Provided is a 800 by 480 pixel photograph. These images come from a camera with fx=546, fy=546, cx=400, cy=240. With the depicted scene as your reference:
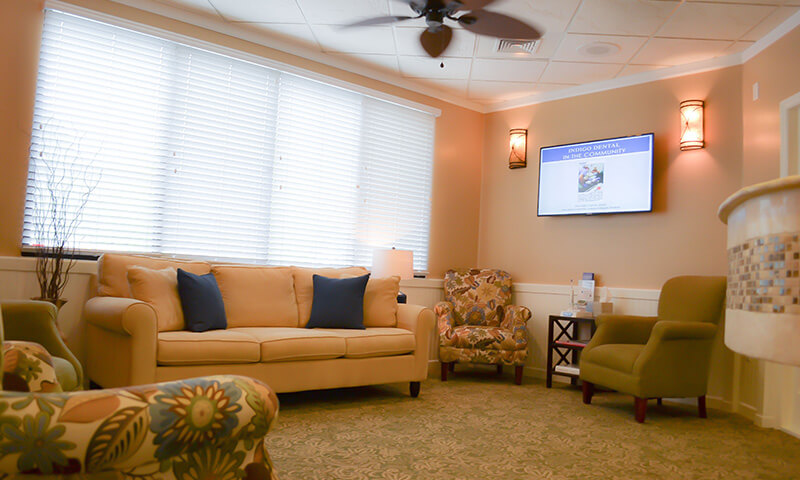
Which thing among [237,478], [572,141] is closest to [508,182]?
[572,141]

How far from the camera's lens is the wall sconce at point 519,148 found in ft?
18.8

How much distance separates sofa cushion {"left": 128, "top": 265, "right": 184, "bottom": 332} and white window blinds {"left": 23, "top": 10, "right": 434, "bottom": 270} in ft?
1.82

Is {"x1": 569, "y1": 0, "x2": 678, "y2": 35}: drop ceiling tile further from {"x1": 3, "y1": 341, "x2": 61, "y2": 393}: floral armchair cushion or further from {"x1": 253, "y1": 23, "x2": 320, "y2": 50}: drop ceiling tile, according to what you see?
{"x1": 3, "y1": 341, "x2": 61, "y2": 393}: floral armchair cushion

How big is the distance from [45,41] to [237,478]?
12.6 ft

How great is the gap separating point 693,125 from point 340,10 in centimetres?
304

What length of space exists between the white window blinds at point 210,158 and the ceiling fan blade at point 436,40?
3.57 ft

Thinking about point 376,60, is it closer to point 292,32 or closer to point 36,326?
point 292,32

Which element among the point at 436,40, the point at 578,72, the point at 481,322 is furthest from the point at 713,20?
the point at 481,322

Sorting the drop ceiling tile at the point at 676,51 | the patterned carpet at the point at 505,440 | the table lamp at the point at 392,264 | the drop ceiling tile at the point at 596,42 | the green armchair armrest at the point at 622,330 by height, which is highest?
the drop ceiling tile at the point at 676,51

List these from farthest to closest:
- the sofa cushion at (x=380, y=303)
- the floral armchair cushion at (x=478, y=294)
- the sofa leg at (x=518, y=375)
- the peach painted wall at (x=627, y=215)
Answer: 1. the floral armchair cushion at (x=478, y=294)
2. the sofa leg at (x=518, y=375)
3. the peach painted wall at (x=627, y=215)
4. the sofa cushion at (x=380, y=303)

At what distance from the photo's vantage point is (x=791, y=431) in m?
3.67

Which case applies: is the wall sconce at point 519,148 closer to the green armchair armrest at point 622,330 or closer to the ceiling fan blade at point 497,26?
the ceiling fan blade at point 497,26

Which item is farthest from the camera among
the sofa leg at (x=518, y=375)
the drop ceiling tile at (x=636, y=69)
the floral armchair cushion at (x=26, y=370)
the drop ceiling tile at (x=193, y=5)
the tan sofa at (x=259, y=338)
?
the sofa leg at (x=518, y=375)

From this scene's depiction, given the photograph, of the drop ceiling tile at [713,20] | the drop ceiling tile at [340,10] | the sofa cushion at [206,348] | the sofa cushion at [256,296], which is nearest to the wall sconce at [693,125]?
the drop ceiling tile at [713,20]
